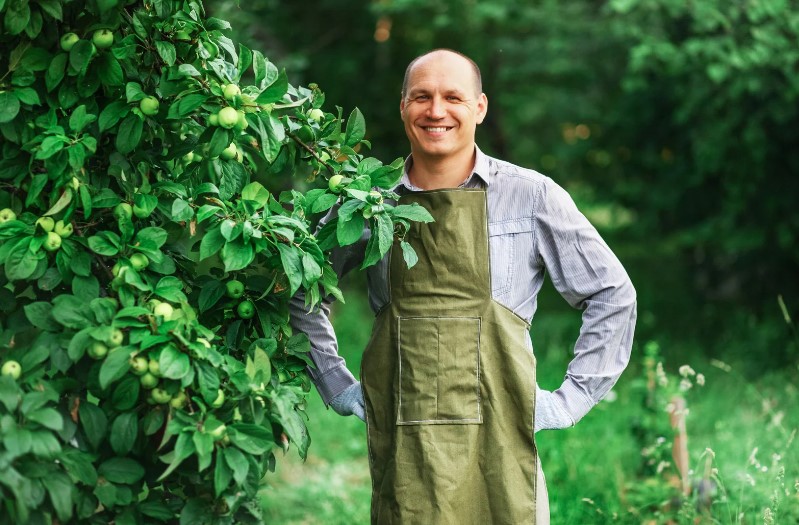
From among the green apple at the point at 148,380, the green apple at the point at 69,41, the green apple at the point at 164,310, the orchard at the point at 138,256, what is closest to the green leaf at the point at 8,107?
the orchard at the point at 138,256

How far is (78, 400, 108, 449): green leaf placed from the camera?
6.15 feet

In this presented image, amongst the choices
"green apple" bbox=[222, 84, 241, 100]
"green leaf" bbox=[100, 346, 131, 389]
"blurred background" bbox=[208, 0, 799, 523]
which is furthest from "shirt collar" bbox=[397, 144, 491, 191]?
"blurred background" bbox=[208, 0, 799, 523]

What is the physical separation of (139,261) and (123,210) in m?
0.12

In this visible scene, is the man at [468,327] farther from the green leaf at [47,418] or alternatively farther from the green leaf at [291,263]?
the green leaf at [47,418]

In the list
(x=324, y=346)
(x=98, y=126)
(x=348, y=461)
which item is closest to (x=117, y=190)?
(x=98, y=126)

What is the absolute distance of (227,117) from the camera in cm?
189

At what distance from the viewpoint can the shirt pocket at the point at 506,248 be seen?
2365 millimetres

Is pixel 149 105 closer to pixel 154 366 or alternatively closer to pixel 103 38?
pixel 103 38

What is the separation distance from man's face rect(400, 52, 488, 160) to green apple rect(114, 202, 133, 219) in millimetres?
777

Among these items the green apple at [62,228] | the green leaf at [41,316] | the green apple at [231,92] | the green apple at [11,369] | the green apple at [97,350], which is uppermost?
the green apple at [231,92]

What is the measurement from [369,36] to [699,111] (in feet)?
13.1

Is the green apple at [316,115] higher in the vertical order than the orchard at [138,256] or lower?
higher

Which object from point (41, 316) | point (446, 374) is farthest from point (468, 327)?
point (41, 316)

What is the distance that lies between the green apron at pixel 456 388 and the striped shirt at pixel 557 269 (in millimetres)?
53
